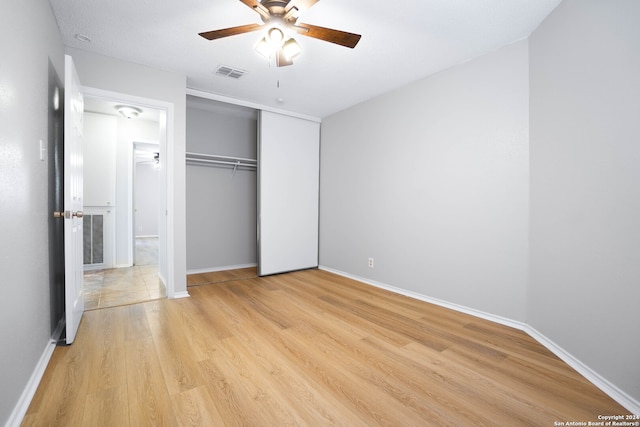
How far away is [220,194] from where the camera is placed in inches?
179

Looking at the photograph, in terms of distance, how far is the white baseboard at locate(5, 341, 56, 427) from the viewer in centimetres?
126

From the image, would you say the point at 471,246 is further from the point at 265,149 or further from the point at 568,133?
the point at 265,149

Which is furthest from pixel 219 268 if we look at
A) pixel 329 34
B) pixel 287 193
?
pixel 329 34

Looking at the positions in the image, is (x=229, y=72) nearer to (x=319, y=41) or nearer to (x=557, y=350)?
(x=319, y=41)

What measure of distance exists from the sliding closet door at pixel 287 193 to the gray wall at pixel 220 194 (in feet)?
2.54

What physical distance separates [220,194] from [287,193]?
3.73ft

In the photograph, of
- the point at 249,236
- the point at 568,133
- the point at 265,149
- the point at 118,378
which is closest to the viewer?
the point at 118,378

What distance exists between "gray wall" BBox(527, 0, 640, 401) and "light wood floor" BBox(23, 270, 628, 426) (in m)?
Answer: 0.27

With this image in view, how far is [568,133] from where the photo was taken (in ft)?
6.30

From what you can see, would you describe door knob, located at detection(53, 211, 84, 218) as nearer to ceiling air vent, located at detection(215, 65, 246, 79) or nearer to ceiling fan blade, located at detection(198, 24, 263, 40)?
ceiling fan blade, located at detection(198, 24, 263, 40)

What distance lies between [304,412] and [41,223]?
197 centimetres

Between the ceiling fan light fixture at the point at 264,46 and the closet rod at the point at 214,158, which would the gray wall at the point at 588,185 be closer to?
the ceiling fan light fixture at the point at 264,46

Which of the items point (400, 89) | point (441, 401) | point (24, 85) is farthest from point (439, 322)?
point (24, 85)

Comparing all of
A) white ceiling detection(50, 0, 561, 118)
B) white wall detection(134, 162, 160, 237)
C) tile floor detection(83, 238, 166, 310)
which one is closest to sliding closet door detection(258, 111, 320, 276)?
white ceiling detection(50, 0, 561, 118)
